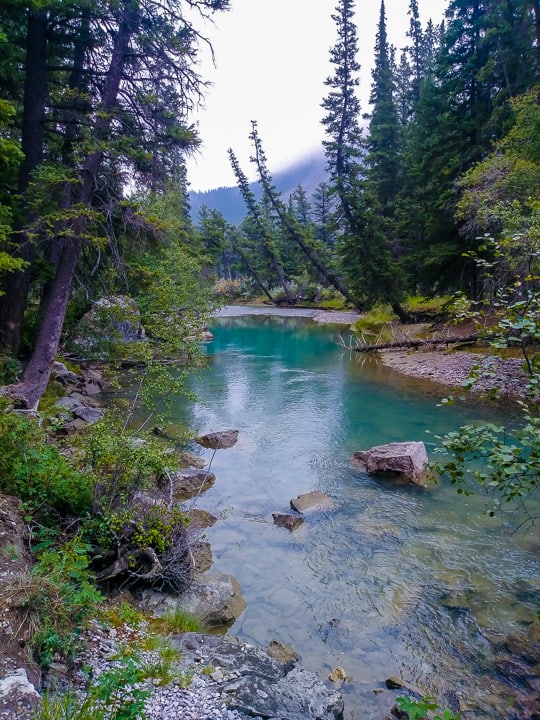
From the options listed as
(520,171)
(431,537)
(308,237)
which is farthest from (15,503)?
(308,237)

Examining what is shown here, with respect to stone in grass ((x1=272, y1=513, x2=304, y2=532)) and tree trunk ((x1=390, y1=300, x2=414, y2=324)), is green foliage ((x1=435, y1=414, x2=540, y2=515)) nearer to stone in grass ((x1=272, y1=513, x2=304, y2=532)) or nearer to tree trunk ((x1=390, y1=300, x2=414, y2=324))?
stone in grass ((x1=272, y1=513, x2=304, y2=532))

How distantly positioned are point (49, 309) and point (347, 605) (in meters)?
9.06

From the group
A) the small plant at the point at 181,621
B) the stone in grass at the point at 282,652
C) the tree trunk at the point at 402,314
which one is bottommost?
the stone in grass at the point at 282,652

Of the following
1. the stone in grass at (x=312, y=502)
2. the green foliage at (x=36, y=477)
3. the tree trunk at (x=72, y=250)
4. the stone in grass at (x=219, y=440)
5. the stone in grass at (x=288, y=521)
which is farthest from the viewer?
the stone in grass at (x=219, y=440)

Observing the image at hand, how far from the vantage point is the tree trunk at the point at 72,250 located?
10180 mm

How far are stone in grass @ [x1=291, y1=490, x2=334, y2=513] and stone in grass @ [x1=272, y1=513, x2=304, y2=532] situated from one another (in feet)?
1.33

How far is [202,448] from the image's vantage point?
12.1 meters

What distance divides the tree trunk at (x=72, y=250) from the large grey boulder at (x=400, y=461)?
26.2 feet

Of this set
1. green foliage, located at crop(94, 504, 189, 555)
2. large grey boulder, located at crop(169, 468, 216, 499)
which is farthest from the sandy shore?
green foliage, located at crop(94, 504, 189, 555)

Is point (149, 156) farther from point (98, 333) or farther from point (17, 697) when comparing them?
point (17, 697)

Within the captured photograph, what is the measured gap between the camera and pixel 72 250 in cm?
1063

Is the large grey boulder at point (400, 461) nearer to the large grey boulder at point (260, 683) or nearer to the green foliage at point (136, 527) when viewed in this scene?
the green foliage at point (136, 527)

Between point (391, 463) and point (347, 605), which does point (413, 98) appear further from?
point (347, 605)

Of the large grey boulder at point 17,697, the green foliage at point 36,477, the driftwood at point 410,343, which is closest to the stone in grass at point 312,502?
the green foliage at point 36,477
